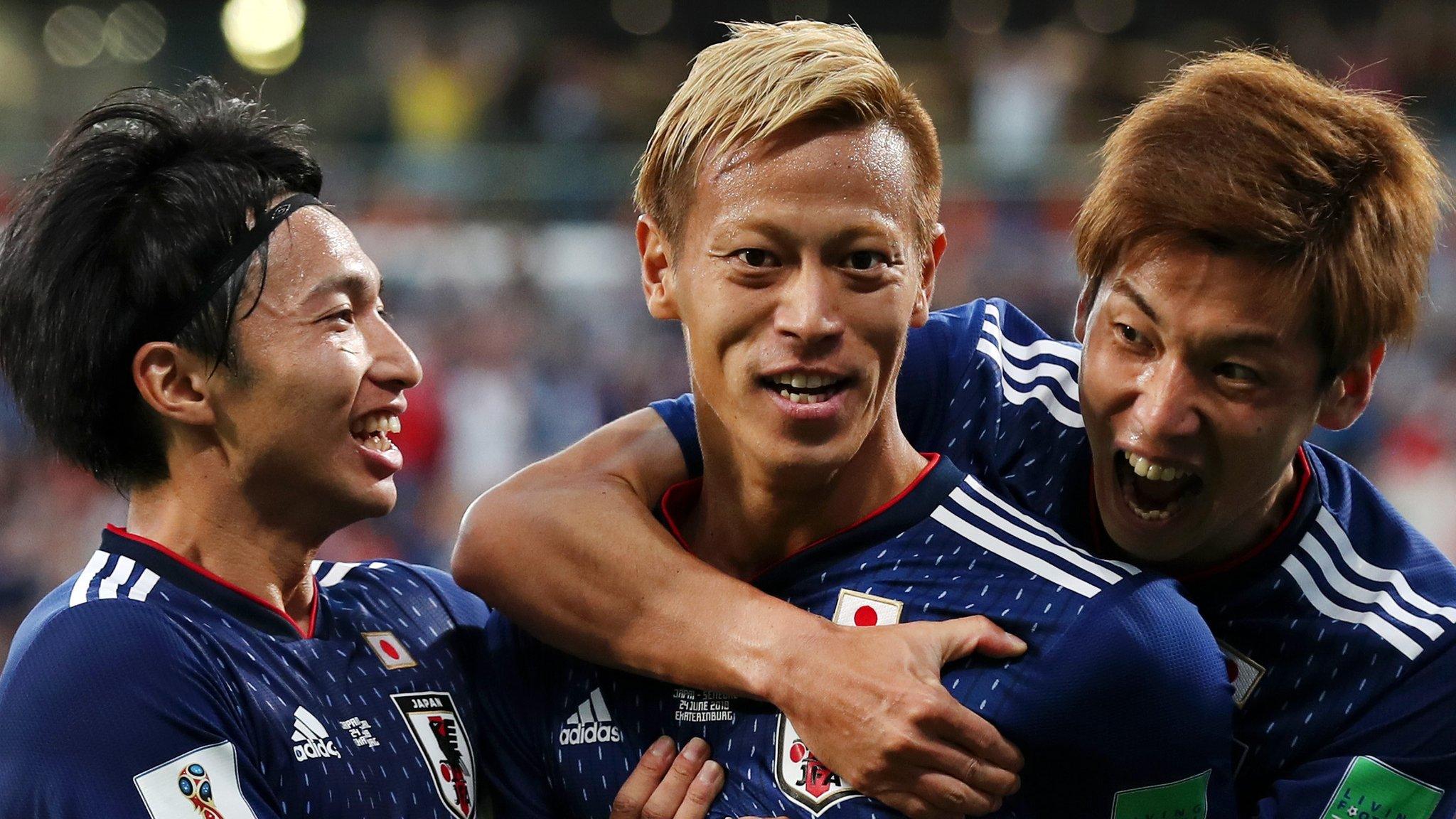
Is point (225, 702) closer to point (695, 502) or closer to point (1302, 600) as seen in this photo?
point (695, 502)

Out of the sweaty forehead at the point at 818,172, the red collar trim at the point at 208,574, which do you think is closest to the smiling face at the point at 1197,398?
the sweaty forehead at the point at 818,172

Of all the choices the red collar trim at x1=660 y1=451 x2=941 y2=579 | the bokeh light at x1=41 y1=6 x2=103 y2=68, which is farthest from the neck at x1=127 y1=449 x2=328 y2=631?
the bokeh light at x1=41 y1=6 x2=103 y2=68

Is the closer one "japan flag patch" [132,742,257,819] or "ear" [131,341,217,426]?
"japan flag patch" [132,742,257,819]

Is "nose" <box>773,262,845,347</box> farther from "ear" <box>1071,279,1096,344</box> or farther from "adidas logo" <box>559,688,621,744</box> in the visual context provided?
"adidas logo" <box>559,688,621,744</box>

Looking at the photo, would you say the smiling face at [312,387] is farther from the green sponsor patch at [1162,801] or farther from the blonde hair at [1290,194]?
the green sponsor patch at [1162,801]

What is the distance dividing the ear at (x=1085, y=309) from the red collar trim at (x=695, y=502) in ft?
1.08

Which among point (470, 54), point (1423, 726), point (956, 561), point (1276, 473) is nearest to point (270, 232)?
point (956, 561)

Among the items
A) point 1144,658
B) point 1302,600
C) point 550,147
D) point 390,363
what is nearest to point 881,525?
point 1144,658

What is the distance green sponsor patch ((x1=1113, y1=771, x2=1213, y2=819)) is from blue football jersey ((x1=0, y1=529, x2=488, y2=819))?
116 centimetres

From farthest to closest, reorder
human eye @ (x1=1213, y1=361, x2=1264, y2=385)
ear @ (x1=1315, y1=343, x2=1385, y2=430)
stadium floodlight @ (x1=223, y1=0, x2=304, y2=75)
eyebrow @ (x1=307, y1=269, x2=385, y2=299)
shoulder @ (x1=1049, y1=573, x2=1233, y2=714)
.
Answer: stadium floodlight @ (x1=223, y1=0, x2=304, y2=75) < eyebrow @ (x1=307, y1=269, x2=385, y2=299) < ear @ (x1=1315, y1=343, x2=1385, y2=430) < human eye @ (x1=1213, y1=361, x2=1264, y2=385) < shoulder @ (x1=1049, y1=573, x2=1233, y2=714)

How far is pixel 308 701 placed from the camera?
2615 millimetres

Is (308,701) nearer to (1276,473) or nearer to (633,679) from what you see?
(633,679)

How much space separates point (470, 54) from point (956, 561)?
12.2 m

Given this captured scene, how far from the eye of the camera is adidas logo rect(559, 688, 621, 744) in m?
2.55
